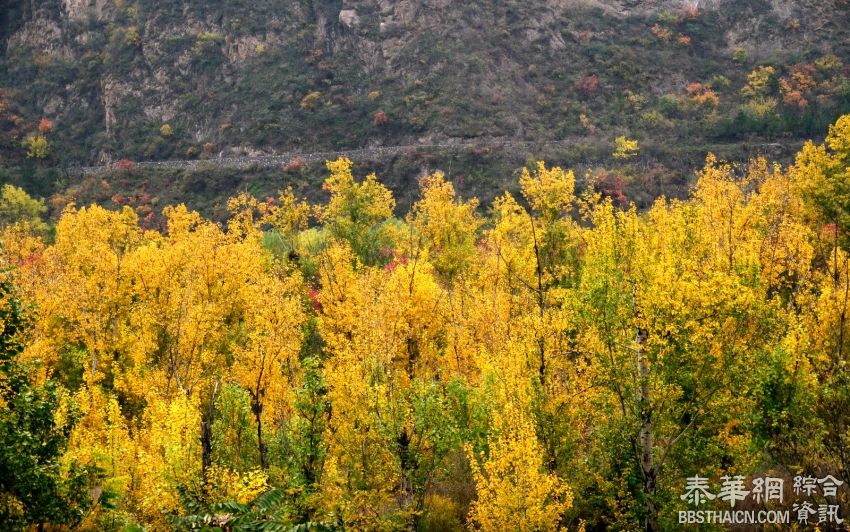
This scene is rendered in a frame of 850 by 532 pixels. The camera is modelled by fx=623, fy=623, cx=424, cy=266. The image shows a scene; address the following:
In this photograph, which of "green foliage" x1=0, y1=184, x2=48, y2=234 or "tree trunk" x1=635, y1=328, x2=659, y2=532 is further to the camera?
"green foliage" x1=0, y1=184, x2=48, y2=234

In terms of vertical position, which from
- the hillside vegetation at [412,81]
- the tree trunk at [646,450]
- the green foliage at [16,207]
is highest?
the hillside vegetation at [412,81]

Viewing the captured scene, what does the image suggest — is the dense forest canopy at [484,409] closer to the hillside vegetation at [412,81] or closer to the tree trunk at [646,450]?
the tree trunk at [646,450]

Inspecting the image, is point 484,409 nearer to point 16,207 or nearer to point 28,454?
point 28,454

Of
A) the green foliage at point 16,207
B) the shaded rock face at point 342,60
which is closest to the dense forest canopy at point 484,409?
the green foliage at point 16,207

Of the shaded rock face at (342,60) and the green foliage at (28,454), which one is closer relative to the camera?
the green foliage at (28,454)

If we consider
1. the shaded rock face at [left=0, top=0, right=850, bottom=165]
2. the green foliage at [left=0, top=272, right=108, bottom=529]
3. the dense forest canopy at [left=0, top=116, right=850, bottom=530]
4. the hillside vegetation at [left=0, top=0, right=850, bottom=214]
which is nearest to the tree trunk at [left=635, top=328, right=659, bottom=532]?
the dense forest canopy at [left=0, top=116, right=850, bottom=530]

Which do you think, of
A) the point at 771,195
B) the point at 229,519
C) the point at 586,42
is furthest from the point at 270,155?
the point at 229,519

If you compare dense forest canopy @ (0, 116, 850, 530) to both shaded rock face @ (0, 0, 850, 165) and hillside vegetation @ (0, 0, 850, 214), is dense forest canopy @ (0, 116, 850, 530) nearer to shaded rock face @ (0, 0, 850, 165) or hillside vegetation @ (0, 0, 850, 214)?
hillside vegetation @ (0, 0, 850, 214)

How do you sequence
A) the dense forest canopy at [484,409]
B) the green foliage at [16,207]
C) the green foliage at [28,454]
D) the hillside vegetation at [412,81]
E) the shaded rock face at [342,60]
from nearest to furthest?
the green foliage at [28,454] → the dense forest canopy at [484,409] → the green foliage at [16,207] → the hillside vegetation at [412,81] → the shaded rock face at [342,60]

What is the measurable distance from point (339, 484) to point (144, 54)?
97.1 metres

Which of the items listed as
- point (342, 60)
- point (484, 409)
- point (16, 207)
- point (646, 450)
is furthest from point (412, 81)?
point (646, 450)

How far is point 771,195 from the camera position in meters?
33.4

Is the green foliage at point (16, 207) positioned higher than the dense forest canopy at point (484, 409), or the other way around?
the green foliage at point (16, 207)

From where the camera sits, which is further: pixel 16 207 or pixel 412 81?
pixel 412 81
